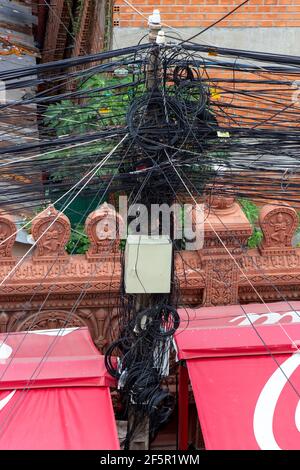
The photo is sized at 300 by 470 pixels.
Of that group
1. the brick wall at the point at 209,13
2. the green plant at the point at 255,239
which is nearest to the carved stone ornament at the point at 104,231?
the green plant at the point at 255,239

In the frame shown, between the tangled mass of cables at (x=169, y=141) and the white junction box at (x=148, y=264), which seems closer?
the tangled mass of cables at (x=169, y=141)

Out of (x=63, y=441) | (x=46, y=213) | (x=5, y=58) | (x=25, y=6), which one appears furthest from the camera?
(x=25, y=6)

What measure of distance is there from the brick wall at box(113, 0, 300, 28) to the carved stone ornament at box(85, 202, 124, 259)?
339 cm

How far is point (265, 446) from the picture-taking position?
233 inches

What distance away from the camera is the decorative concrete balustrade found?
7.39 metres

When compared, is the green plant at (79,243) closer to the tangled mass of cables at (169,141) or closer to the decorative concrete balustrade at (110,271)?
the decorative concrete balustrade at (110,271)

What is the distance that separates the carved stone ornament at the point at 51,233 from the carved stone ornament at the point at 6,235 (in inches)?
7.6

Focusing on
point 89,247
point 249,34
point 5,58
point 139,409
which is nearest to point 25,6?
point 5,58

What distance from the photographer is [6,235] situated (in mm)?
7242

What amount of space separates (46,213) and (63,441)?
79.2 inches

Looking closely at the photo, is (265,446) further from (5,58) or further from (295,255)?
(5,58)

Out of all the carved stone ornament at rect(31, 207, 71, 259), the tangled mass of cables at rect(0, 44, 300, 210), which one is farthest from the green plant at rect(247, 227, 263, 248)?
the carved stone ornament at rect(31, 207, 71, 259)

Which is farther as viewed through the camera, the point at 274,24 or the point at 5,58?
the point at 5,58

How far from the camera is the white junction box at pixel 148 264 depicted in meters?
5.95
